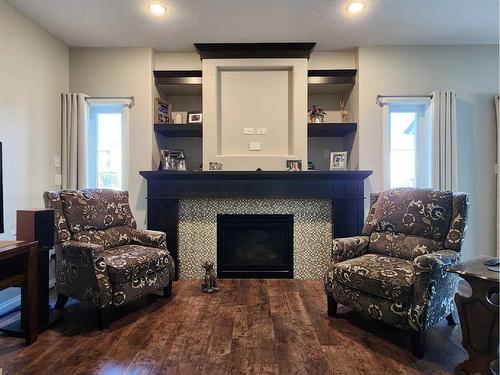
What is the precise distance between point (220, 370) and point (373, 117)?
10.0ft

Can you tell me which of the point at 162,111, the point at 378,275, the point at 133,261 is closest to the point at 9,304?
the point at 133,261

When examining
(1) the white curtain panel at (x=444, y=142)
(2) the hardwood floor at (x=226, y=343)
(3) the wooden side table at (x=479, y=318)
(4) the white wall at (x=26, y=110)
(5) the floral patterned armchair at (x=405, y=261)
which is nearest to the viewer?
(3) the wooden side table at (x=479, y=318)

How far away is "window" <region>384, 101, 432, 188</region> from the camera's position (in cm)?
350

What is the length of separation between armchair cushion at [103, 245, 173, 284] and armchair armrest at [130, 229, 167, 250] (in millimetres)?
66

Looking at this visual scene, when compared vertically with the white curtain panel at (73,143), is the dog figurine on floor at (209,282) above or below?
below

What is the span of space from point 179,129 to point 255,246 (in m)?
1.68

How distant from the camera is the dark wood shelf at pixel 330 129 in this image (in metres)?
3.45

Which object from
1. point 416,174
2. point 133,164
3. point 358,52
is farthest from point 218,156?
point 416,174

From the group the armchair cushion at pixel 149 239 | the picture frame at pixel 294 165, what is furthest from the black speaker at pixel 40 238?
the picture frame at pixel 294 165

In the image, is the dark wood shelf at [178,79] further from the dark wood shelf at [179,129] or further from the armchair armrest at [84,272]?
the armchair armrest at [84,272]

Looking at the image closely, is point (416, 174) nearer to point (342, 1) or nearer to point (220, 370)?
point (342, 1)

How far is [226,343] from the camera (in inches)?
79.1

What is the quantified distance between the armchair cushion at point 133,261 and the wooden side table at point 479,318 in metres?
2.17

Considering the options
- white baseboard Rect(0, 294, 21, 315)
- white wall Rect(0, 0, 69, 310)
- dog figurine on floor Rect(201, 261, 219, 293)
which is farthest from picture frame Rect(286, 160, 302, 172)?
white baseboard Rect(0, 294, 21, 315)
